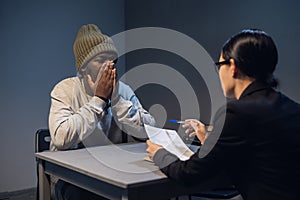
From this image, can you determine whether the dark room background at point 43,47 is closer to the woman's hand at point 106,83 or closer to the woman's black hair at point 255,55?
the woman's hand at point 106,83

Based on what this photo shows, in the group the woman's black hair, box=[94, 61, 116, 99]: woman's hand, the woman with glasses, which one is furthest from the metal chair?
the woman's black hair

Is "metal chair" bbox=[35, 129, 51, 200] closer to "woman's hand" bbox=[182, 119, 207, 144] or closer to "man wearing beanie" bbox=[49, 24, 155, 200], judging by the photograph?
"man wearing beanie" bbox=[49, 24, 155, 200]

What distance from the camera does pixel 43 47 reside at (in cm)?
307

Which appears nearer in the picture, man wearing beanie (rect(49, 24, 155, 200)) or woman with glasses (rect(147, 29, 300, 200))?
woman with glasses (rect(147, 29, 300, 200))

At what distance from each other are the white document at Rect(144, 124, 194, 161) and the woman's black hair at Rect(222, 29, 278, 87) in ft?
1.31

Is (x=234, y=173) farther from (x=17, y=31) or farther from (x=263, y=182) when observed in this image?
(x=17, y=31)

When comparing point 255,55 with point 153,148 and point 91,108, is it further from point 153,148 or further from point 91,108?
point 91,108

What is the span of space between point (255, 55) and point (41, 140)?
1211 millimetres

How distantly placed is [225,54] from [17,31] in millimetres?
2302

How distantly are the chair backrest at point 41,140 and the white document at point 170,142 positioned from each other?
664 mm

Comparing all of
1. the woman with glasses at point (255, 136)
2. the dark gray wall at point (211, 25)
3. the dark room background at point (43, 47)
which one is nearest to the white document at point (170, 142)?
the woman with glasses at point (255, 136)

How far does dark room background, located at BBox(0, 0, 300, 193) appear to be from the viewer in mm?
2729

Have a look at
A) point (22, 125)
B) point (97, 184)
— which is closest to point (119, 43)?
point (22, 125)

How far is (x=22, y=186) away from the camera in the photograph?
300cm
